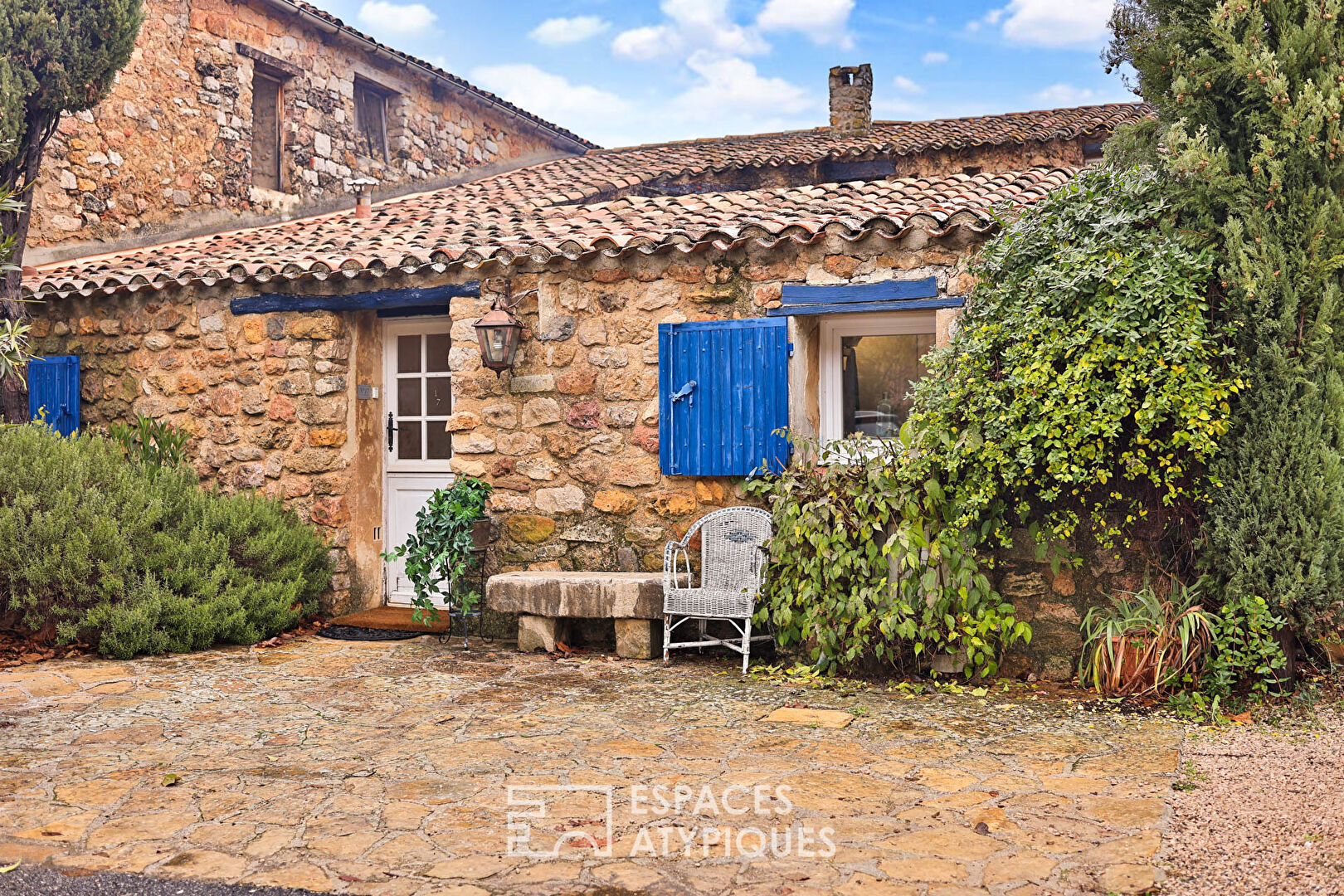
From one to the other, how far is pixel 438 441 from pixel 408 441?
10.2 inches

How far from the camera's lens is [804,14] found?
20.2 metres

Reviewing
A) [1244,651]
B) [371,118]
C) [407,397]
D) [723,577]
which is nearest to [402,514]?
[407,397]

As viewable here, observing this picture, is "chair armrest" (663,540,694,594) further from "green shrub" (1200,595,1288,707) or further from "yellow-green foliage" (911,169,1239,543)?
"green shrub" (1200,595,1288,707)

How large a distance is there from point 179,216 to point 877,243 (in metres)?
6.94

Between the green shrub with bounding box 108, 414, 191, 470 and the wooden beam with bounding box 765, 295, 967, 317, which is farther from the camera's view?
the green shrub with bounding box 108, 414, 191, 470

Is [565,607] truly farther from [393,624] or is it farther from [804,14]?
[804,14]

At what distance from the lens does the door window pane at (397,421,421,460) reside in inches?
311

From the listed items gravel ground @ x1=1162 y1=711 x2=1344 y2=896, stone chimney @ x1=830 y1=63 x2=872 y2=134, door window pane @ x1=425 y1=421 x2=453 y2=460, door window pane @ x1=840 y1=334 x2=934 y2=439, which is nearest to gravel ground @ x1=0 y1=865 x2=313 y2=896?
gravel ground @ x1=1162 y1=711 x2=1344 y2=896

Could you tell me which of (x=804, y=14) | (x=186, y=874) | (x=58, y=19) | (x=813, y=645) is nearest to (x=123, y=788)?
(x=186, y=874)

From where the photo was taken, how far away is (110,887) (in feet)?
9.62

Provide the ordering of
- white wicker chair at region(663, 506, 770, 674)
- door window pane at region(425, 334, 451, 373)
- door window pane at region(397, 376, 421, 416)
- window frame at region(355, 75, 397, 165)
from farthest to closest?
window frame at region(355, 75, 397, 165), door window pane at region(397, 376, 421, 416), door window pane at region(425, 334, 451, 373), white wicker chair at region(663, 506, 770, 674)

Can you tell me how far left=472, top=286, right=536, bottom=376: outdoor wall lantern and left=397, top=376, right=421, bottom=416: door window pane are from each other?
1.19 meters

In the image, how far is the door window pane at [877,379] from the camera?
642 centimetres

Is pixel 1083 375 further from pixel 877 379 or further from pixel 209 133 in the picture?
pixel 209 133
